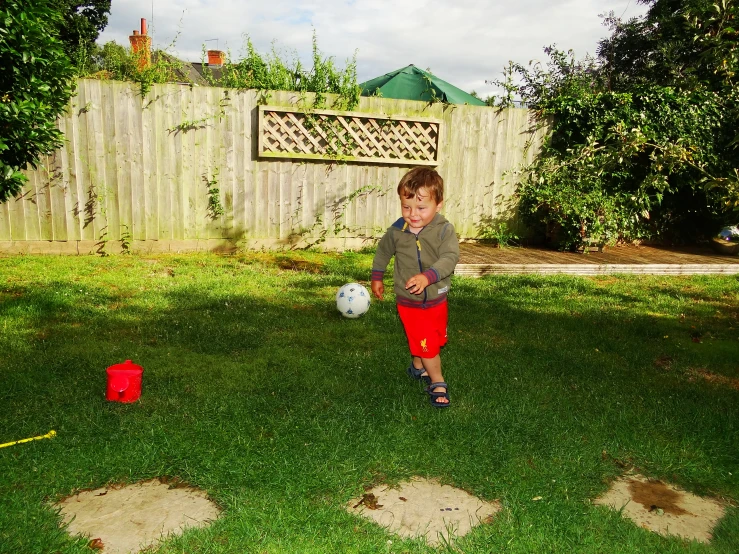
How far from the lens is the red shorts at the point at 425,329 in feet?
11.1

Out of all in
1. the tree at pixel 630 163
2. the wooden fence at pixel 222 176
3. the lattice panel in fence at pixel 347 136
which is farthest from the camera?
the tree at pixel 630 163

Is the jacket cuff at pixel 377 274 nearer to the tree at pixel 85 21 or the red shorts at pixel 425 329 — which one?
the red shorts at pixel 425 329

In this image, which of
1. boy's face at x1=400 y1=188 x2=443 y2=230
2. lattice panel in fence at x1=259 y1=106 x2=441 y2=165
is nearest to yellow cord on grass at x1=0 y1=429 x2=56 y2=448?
boy's face at x1=400 y1=188 x2=443 y2=230

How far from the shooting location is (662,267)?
7848 millimetres

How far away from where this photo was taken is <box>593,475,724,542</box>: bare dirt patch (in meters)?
2.27

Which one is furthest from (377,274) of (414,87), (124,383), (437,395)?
(414,87)

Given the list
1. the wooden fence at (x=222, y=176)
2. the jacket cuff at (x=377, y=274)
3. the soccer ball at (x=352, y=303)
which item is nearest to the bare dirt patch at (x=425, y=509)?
the jacket cuff at (x=377, y=274)

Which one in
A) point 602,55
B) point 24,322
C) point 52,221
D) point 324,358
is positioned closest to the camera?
point 324,358

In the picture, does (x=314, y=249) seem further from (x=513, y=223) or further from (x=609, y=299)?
(x=609, y=299)

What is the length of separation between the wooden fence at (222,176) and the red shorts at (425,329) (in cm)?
516

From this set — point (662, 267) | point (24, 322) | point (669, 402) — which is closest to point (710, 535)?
point (669, 402)

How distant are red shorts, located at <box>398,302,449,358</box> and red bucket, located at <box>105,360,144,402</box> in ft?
5.20

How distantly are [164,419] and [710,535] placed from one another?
2560 mm

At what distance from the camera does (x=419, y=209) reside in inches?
132
